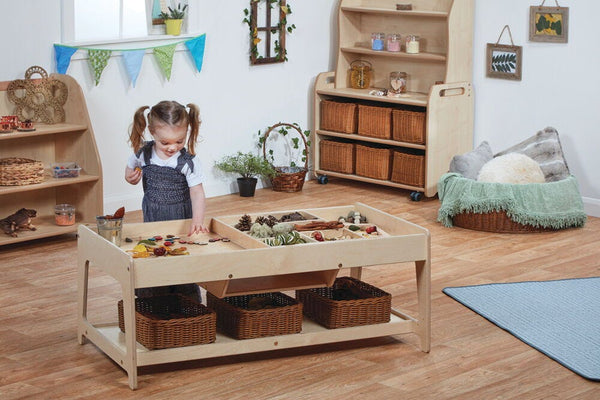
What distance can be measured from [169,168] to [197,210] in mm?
224

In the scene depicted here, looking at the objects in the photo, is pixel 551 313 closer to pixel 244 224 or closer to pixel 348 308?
pixel 348 308

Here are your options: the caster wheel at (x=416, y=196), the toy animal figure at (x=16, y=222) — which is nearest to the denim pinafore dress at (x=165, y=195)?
the toy animal figure at (x=16, y=222)

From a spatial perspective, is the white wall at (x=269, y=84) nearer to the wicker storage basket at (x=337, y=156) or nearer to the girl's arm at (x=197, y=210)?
the wicker storage basket at (x=337, y=156)

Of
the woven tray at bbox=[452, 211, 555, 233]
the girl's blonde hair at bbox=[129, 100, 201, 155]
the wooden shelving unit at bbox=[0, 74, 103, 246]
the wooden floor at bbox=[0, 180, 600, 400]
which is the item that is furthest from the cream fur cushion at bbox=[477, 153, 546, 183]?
the girl's blonde hair at bbox=[129, 100, 201, 155]

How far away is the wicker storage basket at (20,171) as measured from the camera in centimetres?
518

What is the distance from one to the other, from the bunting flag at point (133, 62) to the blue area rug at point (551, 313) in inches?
101

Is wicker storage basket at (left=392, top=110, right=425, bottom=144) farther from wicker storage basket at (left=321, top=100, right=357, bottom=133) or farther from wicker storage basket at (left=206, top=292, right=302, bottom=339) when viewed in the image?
wicker storage basket at (left=206, top=292, right=302, bottom=339)

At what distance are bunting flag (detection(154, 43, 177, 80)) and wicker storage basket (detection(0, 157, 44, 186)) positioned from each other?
4.12 ft

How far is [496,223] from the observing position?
19.1 feet

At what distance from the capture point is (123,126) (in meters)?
6.18

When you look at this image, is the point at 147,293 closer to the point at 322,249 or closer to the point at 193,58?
the point at 322,249

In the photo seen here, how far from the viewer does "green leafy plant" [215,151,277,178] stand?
22.0 ft

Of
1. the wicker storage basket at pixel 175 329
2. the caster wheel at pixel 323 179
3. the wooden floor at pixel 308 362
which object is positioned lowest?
the wooden floor at pixel 308 362

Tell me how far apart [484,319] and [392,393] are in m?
0.96
